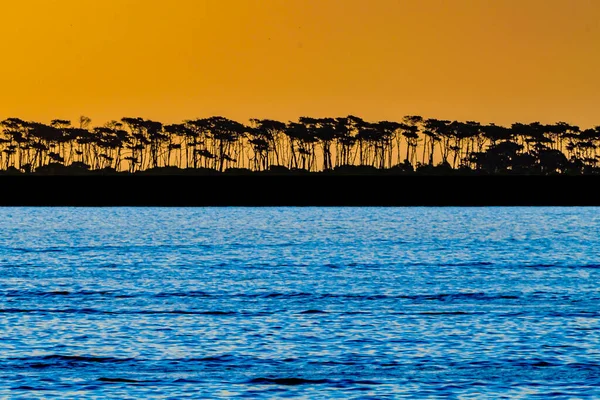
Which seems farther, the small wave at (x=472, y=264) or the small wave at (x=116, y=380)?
the small wave at (x=472, y=264)

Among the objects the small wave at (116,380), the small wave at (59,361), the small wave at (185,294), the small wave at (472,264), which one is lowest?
the small wave at (116,380)

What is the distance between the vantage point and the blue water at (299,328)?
2169 centimetres

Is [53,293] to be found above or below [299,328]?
above

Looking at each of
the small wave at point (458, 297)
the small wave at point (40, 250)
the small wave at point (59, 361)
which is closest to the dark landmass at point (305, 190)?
the small wave at point (40, 250)

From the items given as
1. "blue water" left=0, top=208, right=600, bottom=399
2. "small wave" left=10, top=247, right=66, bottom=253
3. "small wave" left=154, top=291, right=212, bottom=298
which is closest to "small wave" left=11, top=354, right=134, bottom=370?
"blue water" left=0, top=208, right=600, bottom=399

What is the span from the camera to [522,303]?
34156 millimetres

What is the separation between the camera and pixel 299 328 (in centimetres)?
2864

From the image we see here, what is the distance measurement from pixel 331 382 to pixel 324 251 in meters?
42.8

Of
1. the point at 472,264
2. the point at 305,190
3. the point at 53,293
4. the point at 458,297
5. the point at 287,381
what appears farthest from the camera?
the point at 305,190

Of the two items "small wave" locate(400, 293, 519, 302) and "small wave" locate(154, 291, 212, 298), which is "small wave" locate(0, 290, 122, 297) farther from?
"small wave" locate(400, 293, 519, 302)

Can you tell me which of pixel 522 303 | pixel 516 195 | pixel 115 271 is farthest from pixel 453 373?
pixel 516 195

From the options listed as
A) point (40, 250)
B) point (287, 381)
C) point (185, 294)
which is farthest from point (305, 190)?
point (287, 381)

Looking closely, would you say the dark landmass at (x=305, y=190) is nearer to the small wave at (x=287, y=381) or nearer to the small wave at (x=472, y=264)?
the small wave at (x=472, y=264)

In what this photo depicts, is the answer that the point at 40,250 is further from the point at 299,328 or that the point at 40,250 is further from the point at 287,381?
the point at 287,381
